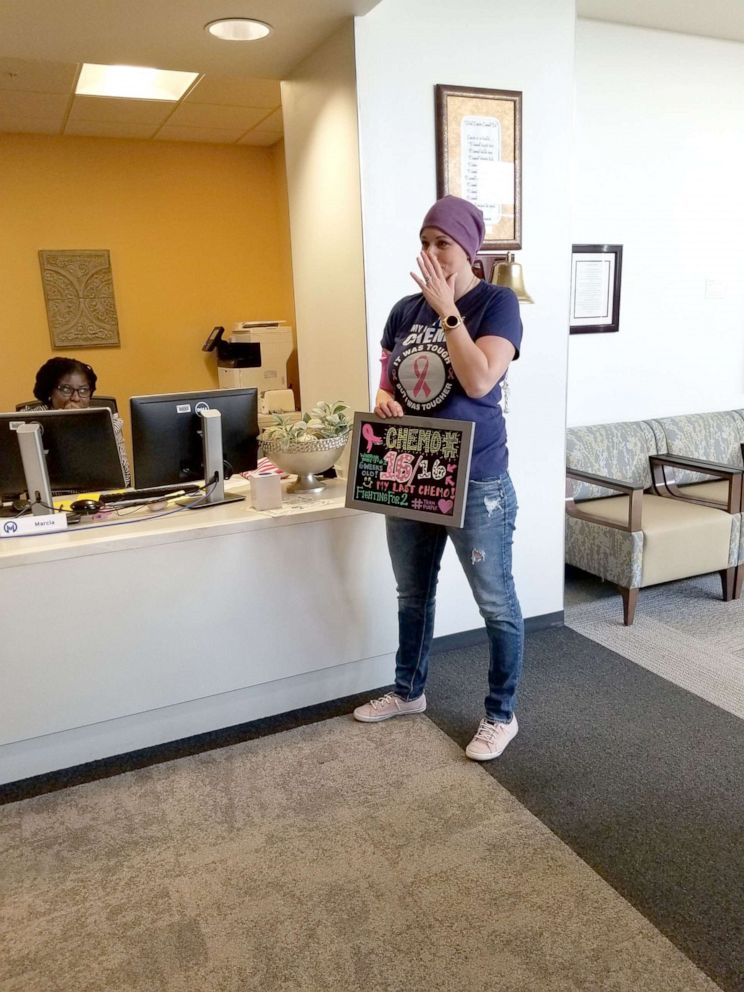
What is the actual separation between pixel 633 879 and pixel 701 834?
0.28 meters

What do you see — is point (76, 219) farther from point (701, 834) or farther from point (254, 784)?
point (701, 834)

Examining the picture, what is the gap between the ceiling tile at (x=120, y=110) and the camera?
4.05 m

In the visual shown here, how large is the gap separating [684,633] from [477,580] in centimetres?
147

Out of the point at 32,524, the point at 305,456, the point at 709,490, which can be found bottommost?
the point at 709,490

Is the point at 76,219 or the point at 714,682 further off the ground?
the point at 76,219

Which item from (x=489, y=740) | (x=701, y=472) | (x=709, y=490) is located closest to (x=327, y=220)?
(x=489, y=740)

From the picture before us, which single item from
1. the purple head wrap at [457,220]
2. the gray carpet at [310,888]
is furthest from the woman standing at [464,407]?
the gray carpet at [310,888]

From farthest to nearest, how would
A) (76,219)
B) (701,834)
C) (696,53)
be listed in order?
(76,219), (696,53), (701,834)

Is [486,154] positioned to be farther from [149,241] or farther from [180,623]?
[149,241]

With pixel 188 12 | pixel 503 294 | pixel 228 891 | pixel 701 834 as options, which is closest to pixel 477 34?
pixel 188 12

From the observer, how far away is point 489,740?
228 cm

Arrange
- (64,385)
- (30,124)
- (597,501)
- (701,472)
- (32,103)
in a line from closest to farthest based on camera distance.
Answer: (64,385)
(701,472)
(597,501)
(32,103)
(30,124)

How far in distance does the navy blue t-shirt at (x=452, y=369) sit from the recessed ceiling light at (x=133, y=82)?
8.02 feet

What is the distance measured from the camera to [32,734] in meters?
2.18
